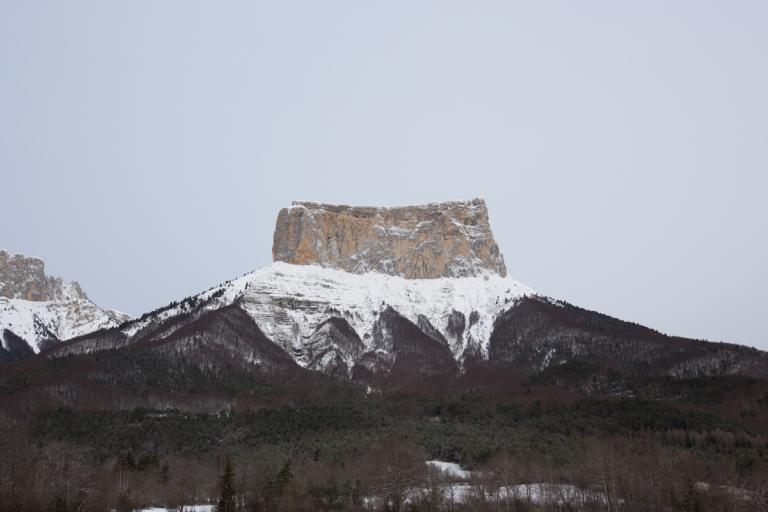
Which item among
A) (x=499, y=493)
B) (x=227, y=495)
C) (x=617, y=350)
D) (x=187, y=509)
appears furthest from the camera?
(x=617, y=350)

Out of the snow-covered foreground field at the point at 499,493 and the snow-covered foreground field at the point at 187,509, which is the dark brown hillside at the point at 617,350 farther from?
the snow-covered foreground field at the point at 187,509

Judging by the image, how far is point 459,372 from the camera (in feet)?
618

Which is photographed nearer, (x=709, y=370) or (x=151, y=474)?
(x=151, y=474)

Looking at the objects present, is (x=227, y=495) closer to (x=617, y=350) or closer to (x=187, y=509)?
(x=187, y=509)

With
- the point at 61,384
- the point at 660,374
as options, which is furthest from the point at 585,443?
the point at 61,384

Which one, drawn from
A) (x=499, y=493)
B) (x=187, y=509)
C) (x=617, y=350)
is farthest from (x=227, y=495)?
(x=617, y=350)

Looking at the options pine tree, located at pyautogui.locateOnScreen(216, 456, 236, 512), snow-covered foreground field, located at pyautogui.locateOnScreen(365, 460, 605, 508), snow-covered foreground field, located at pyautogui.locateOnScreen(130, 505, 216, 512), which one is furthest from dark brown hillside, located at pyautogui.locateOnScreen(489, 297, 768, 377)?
pine tree, located at pyautogui.locateOnScreen(216, 456, 236, 512)

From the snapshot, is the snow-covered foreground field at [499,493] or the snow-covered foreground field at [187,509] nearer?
the snow-covered foreground field at [499,493]

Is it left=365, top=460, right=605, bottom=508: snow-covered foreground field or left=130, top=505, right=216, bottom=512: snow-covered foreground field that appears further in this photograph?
left=130, top=505, right=216, bottom=512: snow-covered foreground field

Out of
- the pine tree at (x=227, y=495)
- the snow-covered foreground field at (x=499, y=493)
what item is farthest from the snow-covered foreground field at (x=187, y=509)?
the snow-covered foreground field at (x=499, y=493)

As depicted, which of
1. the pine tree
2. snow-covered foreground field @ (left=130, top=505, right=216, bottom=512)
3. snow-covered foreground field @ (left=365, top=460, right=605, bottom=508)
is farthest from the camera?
snow-covered foreground field @ (left=130, top=505, right=216, bottom=512)

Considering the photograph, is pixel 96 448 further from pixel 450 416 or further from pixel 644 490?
pixel 644 490

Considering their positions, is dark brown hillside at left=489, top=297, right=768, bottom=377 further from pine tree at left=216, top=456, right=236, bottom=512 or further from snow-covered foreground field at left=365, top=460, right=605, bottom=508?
pine tree at left=216, top=456, right=236, bottom=512

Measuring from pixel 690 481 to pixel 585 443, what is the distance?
32.5 m
